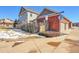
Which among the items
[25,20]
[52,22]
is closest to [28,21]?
[25,20]

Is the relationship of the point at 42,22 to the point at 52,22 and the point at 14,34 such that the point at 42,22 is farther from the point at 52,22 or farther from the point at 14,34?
the point at 14,34

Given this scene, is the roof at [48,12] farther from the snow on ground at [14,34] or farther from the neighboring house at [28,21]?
the snow on ground at [14,34]

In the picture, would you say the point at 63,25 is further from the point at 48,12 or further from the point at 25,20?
the point at 25,20

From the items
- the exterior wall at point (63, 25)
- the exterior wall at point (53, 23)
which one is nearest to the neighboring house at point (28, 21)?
the exterior wall at point (53, 23)

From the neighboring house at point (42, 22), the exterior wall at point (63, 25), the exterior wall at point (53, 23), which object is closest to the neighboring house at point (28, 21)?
the neighboring house at point (42, 22)

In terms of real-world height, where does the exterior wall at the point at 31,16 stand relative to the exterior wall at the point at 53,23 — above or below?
above

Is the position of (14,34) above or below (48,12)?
below

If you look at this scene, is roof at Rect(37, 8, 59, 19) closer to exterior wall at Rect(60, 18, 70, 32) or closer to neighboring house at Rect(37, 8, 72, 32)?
neighboring house at Rect(37, 8, 72, 32)

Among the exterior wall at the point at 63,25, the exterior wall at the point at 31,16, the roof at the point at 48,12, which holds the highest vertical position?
the roof at the point at 48,12

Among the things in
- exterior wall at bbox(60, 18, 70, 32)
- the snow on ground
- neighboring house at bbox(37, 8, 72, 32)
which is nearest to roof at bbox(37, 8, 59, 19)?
neighboring house at bbox(37, 8, 72, 32)

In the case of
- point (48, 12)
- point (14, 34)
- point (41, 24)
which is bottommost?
point (14, 34)
